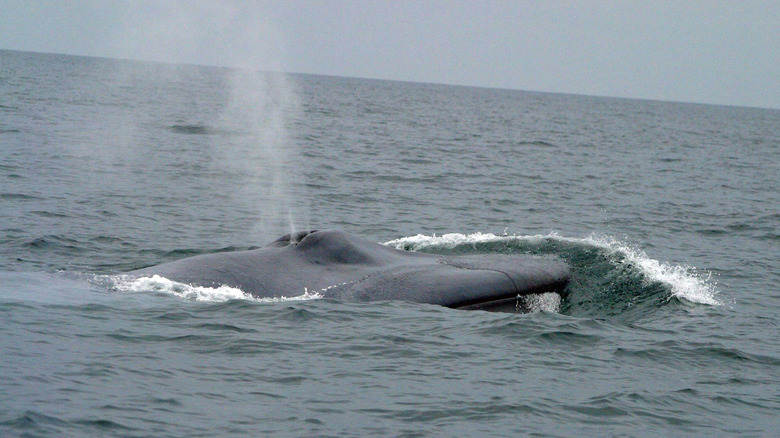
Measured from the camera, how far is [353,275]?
1259 centimetres

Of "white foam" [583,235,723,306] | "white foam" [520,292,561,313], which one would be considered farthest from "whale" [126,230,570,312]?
"white foam" [583,235,723,306]

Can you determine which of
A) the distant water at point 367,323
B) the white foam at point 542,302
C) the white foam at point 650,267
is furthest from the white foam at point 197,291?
the white foam at point 650,267

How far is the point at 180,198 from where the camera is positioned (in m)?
24.0

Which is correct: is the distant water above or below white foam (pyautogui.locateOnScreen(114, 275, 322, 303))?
below

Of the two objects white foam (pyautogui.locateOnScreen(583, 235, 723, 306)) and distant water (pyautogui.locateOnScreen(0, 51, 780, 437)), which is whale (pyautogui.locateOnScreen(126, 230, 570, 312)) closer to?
distant water (pyautogui.locateOnScreen(0, 51, 780, 437))

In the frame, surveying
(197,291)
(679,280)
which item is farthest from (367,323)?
(679,280)

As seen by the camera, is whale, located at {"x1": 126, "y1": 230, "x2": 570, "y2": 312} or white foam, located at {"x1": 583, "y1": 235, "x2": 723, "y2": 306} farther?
white foam, located at {"x1": 583, "y1": 235, "x2": 723, "y2": 306}

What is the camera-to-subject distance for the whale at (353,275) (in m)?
12.2

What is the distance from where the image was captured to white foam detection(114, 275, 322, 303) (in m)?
11.9

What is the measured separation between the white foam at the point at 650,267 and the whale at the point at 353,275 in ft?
7.31

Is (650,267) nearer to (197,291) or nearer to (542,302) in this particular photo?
(542,302)

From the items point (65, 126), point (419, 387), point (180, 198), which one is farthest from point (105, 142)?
point (419, 387)

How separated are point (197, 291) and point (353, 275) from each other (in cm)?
197

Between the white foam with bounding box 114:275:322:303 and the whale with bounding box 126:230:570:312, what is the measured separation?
0.07 meters
